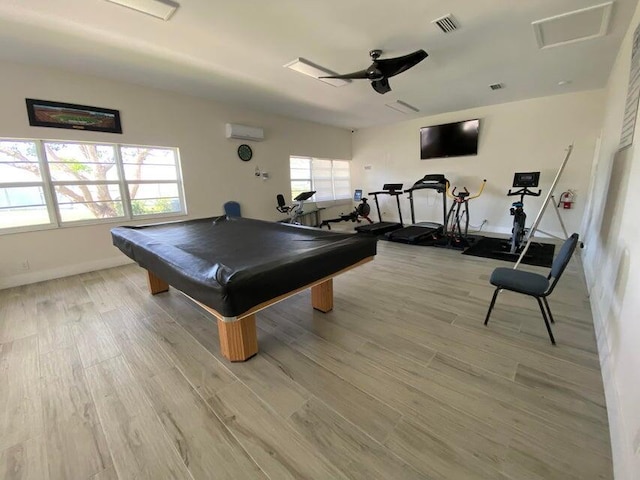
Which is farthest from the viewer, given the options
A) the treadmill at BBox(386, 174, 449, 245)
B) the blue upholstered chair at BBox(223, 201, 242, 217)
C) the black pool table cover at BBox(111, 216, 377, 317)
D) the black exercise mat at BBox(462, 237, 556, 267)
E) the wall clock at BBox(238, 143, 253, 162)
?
the wall clock at BBox(238, 143, 253, 162)

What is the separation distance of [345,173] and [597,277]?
7.01 metres

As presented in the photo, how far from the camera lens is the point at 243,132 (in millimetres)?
5652

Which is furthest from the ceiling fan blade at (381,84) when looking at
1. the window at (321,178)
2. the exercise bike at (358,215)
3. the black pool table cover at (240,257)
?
the exercise bike at (358,215)

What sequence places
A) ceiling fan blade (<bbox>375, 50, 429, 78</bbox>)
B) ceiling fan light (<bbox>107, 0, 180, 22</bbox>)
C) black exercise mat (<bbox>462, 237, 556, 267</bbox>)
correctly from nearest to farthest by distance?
ceiling fan light (<bbox>107, 0, 180, 22</bbox>)
ceiling fan blade (<bbox>375, 50, 429, 78</bbox>)
black exercise mat (<bbox>462, 237, 556, 267</bbox>)

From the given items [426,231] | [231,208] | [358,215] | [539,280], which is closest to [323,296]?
[539,280]

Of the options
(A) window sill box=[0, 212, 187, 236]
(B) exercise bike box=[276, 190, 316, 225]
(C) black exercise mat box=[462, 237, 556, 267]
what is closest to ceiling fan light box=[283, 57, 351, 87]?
(B) exercise bike box=[276, 190, 316, 225]

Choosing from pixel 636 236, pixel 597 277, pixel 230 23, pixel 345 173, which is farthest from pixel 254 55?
pixel 345 173

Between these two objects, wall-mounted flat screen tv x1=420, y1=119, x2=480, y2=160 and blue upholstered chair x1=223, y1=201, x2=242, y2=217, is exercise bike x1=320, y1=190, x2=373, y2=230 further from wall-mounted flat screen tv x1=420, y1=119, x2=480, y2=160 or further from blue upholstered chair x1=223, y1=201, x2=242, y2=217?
blue upholstered chair x1=223, y1=201, x2=242, y2=217

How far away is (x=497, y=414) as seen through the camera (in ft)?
4.98

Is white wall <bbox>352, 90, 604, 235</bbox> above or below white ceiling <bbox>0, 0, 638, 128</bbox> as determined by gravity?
below

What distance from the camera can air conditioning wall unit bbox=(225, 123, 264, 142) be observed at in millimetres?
5477

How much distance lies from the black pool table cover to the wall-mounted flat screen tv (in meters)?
5.42

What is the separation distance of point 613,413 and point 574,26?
12.3 feet

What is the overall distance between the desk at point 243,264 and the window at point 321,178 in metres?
4.46
